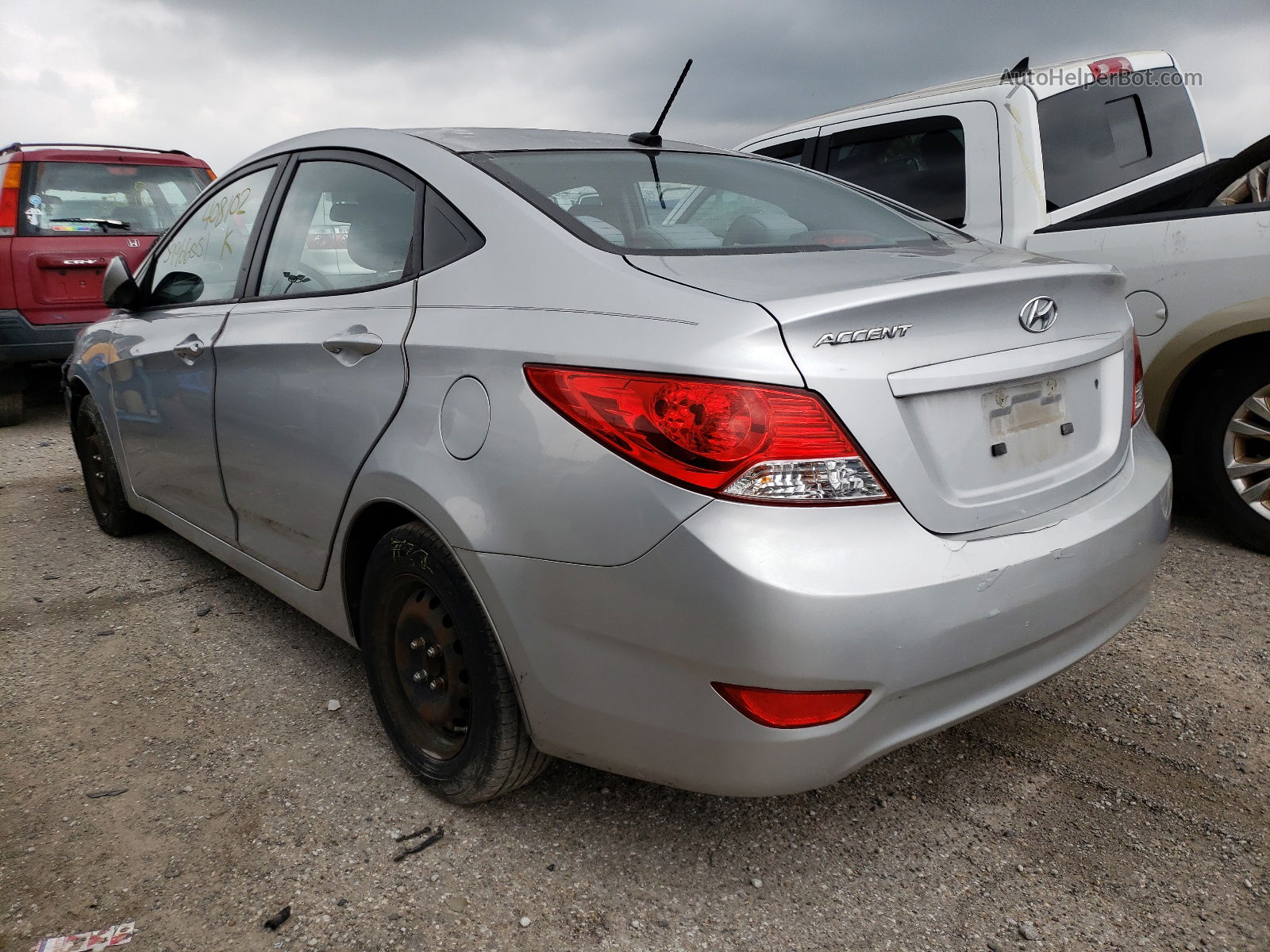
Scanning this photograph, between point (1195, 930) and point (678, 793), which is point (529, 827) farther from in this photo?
point (1195, 930)

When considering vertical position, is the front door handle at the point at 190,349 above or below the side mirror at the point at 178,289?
below

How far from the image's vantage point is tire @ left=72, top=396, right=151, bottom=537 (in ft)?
12.9

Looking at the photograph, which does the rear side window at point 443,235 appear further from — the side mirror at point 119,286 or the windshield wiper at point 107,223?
the windshield wiper at point 107,223

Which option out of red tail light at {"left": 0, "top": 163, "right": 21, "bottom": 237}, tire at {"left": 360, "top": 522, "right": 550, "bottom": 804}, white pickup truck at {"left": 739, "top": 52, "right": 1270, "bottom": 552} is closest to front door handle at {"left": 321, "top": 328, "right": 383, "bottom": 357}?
tire at {"left": 360, "top": 522, "right": 550, "bottom": 804}

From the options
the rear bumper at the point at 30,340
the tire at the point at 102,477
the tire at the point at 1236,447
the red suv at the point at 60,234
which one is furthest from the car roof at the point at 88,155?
the tire at the point at 1236,447

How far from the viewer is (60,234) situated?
21.2 feet

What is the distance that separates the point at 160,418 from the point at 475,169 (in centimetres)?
175

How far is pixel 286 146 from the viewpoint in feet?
9.36

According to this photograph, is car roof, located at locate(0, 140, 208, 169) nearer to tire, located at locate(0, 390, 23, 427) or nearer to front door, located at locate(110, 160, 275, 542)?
tire, located at locate(0, 390, 23, 427)

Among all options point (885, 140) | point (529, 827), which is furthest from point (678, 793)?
point (885, 140)

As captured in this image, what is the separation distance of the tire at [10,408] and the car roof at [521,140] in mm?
5807

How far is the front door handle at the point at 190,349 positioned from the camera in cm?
291

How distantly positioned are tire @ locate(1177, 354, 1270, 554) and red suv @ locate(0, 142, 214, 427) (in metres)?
6.40

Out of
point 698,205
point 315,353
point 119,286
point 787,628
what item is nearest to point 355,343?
point 315,353
